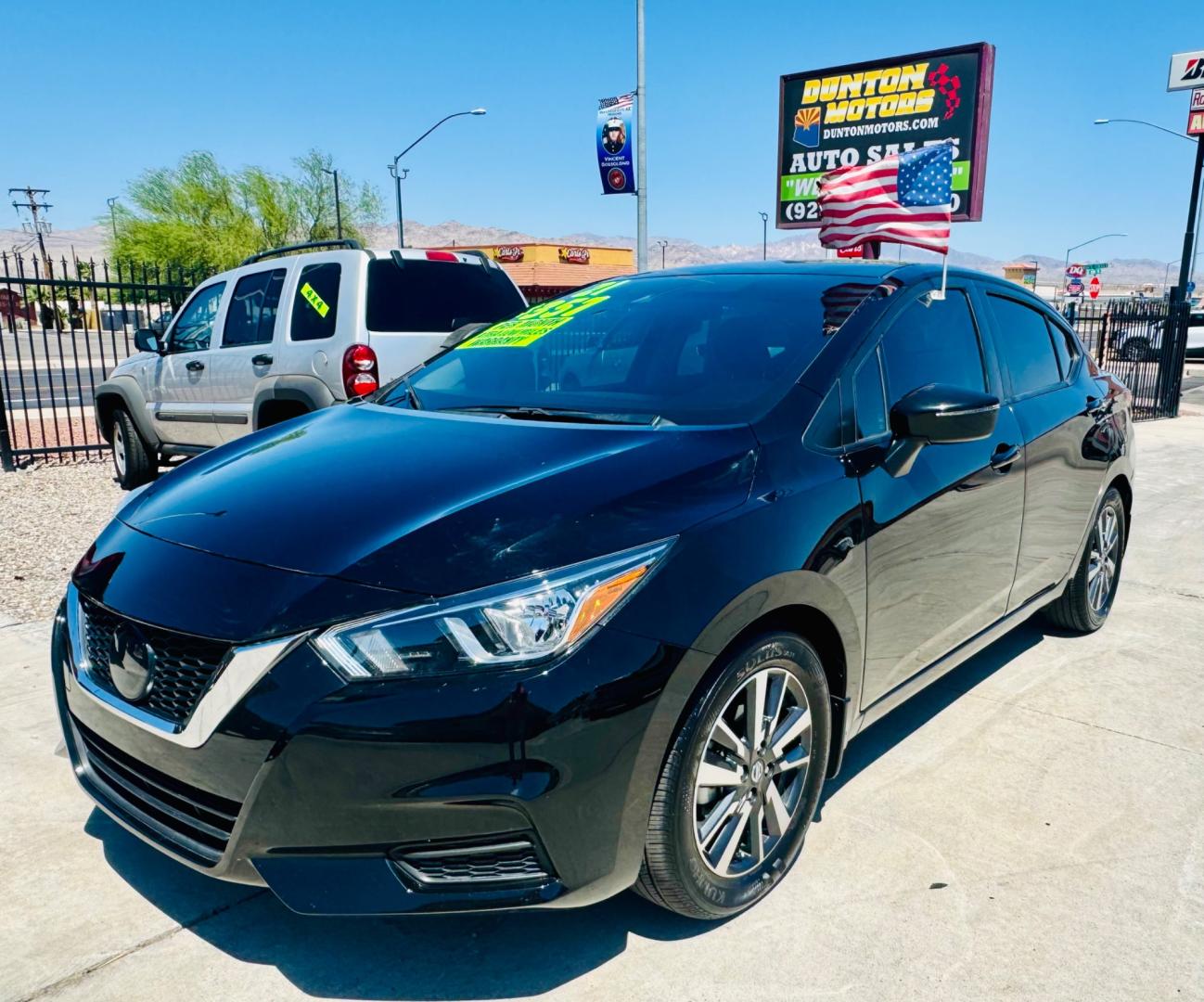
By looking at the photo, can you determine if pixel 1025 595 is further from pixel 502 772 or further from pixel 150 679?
pixel 150 679

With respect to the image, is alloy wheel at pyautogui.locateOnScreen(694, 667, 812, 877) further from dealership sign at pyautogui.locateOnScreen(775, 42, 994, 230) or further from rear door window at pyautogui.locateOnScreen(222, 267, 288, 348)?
dealership sign at pyautogui.locateOnScreen(775, 42, 994, 230)

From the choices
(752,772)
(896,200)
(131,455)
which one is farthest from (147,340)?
(752,772)

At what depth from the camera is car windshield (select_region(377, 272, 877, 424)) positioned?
2.92 metres

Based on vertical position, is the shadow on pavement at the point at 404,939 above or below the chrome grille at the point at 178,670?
below

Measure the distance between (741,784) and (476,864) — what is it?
2.41 feet

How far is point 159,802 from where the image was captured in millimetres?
2264

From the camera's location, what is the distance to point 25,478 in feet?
29.8

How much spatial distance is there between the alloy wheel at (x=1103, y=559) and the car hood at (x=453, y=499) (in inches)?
113

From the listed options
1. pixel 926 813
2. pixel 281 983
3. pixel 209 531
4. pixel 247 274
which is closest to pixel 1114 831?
pixel 926 813

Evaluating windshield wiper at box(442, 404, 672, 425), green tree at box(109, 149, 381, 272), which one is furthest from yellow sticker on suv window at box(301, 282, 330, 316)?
green tree at box(109, 149, 381, 272)

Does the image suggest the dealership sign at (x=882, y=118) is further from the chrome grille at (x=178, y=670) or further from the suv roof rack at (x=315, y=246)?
the chrome grille at (x=178, y=670)

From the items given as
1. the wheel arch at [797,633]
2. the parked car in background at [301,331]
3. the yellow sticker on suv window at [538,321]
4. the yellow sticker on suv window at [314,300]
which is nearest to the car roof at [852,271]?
the yellow sticker on suv window at [538,321]

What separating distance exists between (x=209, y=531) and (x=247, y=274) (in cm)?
572

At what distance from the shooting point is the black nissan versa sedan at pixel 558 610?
1994mm
